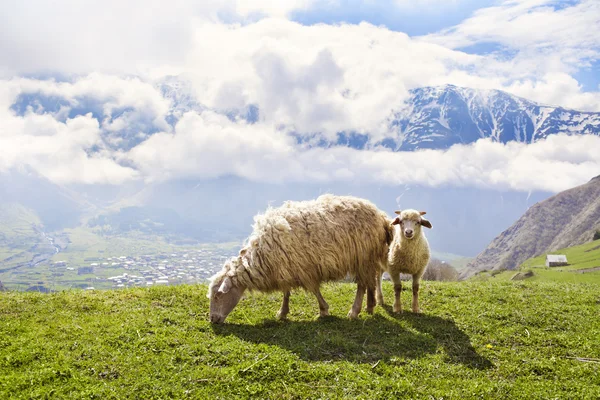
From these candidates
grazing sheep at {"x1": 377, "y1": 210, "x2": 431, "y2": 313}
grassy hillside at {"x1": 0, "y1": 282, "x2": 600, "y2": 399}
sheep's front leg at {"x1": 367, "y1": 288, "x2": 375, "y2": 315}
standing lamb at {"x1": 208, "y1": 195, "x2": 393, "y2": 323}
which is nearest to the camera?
grassy hillside at {"x1": 0, "y1": 282, "x2": 600, "y2": 399}

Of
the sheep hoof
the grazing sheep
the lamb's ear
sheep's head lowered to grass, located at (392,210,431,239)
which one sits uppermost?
sheep's head lowered to grass, located at (392,210,431,239)

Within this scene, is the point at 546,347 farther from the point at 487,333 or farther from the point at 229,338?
the point at 229,338

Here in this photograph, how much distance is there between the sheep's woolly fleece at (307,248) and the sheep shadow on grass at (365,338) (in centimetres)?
133

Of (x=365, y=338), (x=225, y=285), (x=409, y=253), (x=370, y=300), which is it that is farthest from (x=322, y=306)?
(x=409, y=253)

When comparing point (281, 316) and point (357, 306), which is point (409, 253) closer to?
point (357, 306)

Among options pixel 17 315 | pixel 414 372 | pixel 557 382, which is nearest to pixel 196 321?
pixel 17 315

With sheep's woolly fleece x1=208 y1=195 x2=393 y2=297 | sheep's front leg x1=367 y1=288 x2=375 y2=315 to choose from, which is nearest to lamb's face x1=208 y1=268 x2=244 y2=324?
sheep's woolly fleece x1=208 y1=195 x2=393 y2=297

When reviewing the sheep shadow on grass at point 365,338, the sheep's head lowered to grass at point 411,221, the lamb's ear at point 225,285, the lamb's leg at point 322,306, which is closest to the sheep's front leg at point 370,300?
the sheep shadow on grass at point 365,338

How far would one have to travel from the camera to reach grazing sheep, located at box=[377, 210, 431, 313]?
1334cm

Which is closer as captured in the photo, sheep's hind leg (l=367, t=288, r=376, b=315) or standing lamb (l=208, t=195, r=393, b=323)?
standing lamb (l=208, t=195, r=393, b=323)

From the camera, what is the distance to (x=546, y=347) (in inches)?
401

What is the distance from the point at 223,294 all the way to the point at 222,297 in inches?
3.6

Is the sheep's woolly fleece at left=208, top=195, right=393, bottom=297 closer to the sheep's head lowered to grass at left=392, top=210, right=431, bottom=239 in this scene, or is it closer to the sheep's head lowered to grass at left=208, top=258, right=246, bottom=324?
the sheep's head lowered to grass at left=208, top=258, right=246, bottom=324

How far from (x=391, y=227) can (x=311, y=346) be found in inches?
232
